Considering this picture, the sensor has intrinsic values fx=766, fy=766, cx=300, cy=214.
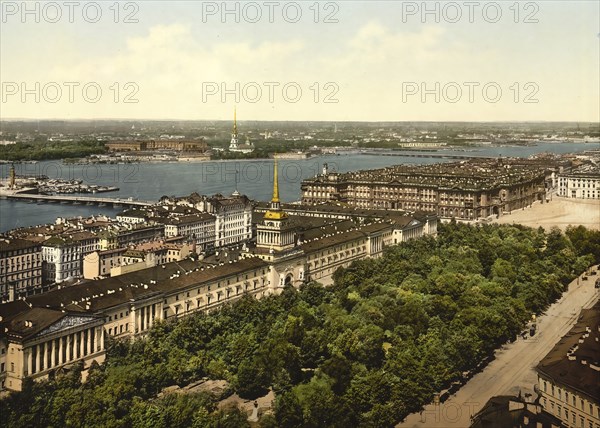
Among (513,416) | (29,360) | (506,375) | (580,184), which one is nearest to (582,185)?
(580,184)

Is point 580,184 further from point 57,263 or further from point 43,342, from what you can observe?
point 43,342

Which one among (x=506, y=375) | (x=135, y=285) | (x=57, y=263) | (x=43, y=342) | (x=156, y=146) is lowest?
(x=506, y=375)

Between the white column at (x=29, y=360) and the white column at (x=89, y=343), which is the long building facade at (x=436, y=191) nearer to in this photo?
the white column at (x=89, y=343)

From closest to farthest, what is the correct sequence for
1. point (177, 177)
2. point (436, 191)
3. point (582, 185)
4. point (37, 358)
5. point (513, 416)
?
1. point (513, 416)
2. point (37, 358)
3. point (436, 191)
4. point (582, 185)
5. point (177, 177)

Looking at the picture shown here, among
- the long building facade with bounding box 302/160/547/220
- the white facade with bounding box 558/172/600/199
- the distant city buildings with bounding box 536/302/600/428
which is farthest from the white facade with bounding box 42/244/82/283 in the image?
the white facade with bounding box 558/172/600/199

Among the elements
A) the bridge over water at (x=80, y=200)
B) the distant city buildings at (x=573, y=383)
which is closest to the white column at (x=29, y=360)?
the distant city buildings at (x=573, y=383)
